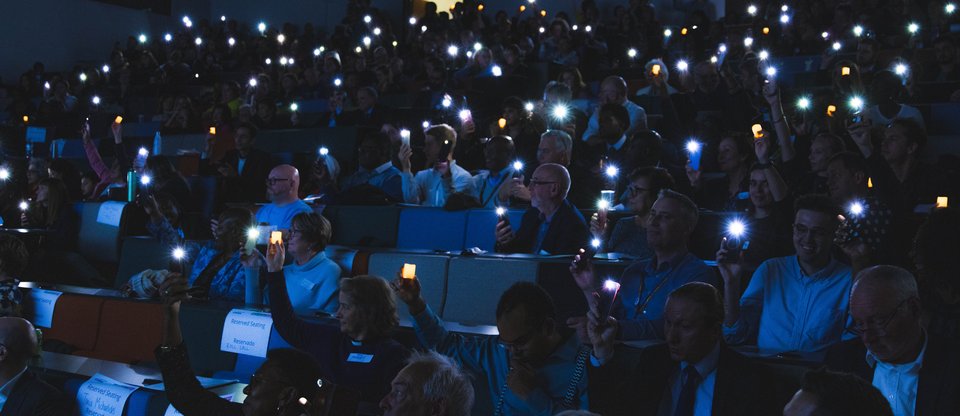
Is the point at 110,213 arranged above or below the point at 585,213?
below

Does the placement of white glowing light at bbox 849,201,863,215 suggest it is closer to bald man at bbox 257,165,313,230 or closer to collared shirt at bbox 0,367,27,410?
collared shirt at bbox 0,367,27,410

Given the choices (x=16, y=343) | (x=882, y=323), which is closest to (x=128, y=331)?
(x=16, y=343)

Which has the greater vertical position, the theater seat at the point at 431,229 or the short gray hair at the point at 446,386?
the theater seat at the point at 431,229

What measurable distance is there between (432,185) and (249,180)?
1.59 metres

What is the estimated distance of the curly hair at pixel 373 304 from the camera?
351 centimetres

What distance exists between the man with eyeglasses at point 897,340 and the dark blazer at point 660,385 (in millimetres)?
289

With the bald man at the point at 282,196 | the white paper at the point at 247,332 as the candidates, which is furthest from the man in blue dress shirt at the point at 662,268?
the bald man at the point at 282,196

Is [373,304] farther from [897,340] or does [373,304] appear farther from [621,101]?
[621,101]

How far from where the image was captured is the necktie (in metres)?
2.76

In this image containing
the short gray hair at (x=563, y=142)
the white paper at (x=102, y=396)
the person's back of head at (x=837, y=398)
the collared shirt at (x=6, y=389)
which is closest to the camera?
the person's back of head at (x=837, y=398)

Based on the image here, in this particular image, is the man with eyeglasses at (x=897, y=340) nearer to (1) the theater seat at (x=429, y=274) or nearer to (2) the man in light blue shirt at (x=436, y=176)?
(1) the theater seat at (x=429, y=274)

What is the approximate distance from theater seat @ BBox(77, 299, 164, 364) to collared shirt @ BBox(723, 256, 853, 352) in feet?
8.00

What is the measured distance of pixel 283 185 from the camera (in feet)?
18.7

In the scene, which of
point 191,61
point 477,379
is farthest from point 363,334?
point 191,61
